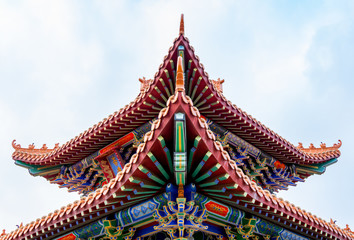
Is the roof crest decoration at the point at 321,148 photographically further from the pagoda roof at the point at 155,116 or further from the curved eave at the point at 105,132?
the curved eave at the point at 105,132

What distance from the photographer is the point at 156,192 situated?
6723mm

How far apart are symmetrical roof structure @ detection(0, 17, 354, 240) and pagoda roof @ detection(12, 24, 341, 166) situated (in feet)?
0.09

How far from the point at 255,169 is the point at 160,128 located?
662 centimetres

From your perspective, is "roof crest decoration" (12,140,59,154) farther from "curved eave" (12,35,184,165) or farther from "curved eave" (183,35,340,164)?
"curved eave" (183,35,340,164)

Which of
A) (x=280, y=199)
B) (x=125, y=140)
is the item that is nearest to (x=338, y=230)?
(x=280, y=199)

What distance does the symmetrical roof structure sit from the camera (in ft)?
19.5

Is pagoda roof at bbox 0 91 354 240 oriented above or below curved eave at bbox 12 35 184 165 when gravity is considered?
below

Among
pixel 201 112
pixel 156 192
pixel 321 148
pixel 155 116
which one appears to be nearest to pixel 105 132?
pixel 155 116

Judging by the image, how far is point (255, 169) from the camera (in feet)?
37.7

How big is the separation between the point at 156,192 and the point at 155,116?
369 cm

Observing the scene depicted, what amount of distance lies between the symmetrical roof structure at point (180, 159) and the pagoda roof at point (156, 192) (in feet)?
0.06

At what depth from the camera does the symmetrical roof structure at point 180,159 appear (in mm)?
5945

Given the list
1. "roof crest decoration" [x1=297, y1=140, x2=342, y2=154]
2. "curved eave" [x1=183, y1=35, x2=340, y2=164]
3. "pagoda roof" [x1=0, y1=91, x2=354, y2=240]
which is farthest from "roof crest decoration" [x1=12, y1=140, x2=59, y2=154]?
"roof crest decoration" [x1=297, y1=140, x2=342, y2=154]

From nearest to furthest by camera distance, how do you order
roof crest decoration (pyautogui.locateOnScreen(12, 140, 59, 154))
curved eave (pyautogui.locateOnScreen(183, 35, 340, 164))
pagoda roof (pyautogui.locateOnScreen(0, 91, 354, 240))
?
1. pagoda roof (pyautogui.locateOnScreen(0, 91, 354, 240))
2. curved eave (pyautogui.locateOnScreen(183, 35, 340, 164))
3. roof crest decoration (pyautogui.locateOnScreen(12, 140, 59, 154))
